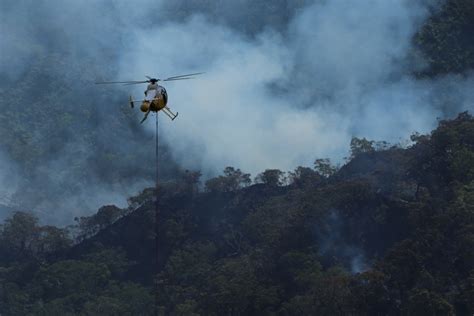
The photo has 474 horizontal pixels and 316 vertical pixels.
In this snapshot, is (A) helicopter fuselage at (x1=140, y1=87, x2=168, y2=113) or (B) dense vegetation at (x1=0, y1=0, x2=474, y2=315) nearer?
(A) helicopter fuselage at (x1=140, y1=87, x2=168, y2=113)

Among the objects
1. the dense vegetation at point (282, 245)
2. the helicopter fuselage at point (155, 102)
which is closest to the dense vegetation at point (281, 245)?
the dense vegetation at point (282, 245)

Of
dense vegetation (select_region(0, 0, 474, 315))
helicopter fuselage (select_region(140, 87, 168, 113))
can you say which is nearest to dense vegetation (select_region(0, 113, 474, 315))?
dense vegetation (select_region(0, 0, 474, 315))

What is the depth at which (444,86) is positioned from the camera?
286 feet

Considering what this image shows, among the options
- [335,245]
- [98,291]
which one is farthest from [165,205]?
[335,245]

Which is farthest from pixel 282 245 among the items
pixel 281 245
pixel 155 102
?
pixel 155 102

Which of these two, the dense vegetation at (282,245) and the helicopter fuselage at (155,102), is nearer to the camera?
the helicopter fuselage at (155,102)

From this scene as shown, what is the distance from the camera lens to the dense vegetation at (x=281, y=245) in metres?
57.6

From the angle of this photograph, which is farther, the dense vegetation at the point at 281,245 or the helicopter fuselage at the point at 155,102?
the dense vegetation at the point at 281,245

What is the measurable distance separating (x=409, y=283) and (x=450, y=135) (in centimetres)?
1387

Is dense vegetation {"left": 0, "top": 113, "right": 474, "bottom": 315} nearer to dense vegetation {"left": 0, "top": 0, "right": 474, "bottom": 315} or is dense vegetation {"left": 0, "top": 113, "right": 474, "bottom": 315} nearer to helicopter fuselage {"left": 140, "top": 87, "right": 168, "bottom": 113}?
dense vegetation {"left": 0, "top": 0, "right": 474, "bottom": 315}

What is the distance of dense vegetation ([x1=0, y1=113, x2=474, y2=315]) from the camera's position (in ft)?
189

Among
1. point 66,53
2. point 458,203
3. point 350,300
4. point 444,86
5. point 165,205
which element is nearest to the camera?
point 350,300

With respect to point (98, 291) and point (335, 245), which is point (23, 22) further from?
point (335, 245)

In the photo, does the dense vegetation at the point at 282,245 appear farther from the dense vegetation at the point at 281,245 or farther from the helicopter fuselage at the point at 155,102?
the helicopter fuselage at the point at 155,102
